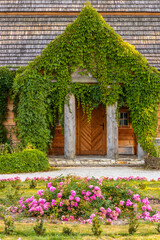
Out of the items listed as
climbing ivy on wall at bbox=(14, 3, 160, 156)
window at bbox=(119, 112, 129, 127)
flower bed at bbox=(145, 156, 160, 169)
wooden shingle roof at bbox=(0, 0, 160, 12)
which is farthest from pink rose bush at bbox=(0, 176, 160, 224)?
wooden shingle roof at bbox=(0, 0, 160, 12)

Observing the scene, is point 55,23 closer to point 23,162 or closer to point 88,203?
point 23,162

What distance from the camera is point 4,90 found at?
15.6 m

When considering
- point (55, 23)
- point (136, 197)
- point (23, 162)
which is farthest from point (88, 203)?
point (55, 23)

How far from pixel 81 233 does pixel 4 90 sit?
10985mm

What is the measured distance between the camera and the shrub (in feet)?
38.7

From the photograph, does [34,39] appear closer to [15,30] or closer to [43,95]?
[15,30]

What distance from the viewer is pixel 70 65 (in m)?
14.6

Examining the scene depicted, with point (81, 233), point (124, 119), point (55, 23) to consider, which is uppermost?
point (55, 23)

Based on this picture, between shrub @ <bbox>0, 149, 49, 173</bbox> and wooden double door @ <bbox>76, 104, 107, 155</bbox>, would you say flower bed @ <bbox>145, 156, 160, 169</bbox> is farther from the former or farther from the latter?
wooden double door @ <bbox>76, 104, 107, 155</bbox>

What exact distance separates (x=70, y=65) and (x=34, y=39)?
3.51 metres

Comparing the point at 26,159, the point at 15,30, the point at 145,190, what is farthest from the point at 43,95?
the point at 145,190

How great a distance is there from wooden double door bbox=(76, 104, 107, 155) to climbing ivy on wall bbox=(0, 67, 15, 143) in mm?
3693

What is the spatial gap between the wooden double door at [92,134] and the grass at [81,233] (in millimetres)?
11884

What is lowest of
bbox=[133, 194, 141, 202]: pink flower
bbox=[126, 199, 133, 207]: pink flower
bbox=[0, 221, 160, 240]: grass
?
bbox=[0, 221, 160, 240]: grass
